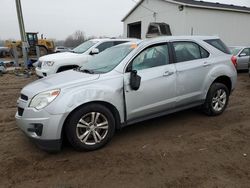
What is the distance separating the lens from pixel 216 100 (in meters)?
5.22

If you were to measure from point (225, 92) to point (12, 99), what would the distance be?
232 inches

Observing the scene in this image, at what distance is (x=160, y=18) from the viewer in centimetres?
2134

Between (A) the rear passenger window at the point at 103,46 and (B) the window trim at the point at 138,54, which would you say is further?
(A) the rear passenger window at the point at 103,46

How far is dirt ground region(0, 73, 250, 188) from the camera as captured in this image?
3.01 metres

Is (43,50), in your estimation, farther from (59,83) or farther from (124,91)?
(124,91)

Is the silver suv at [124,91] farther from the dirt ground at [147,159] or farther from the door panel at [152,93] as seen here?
the dirt ground at [147,159]

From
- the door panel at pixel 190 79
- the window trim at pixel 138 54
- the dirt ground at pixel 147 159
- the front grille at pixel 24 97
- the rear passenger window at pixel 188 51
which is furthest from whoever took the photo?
the rear passenger window at pixel 188 51

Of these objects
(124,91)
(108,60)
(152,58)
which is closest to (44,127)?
(124,91)

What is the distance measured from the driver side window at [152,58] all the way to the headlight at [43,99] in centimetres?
139

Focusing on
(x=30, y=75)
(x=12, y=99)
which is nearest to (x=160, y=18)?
(x=30, y=75)

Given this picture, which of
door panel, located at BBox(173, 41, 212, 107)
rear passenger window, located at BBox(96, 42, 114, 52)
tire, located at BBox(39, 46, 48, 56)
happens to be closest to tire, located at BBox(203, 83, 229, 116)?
door panel, located at BBox(173, 41, 212, 107)

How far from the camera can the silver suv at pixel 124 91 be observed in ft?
11.4

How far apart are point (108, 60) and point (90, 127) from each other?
1435mm

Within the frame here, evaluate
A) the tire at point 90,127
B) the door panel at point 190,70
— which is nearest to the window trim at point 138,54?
the door panel at point 190,70
